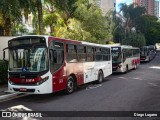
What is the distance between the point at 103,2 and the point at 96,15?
5058 cm

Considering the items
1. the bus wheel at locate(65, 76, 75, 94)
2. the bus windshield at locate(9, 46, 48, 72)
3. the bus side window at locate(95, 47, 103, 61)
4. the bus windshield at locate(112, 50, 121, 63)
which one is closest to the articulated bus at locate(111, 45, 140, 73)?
the bus windshield at locate(112, 50, 121, 63)

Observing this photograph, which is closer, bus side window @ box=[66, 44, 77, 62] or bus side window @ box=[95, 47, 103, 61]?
bus side window @ box=[66, 44, 77, 62]

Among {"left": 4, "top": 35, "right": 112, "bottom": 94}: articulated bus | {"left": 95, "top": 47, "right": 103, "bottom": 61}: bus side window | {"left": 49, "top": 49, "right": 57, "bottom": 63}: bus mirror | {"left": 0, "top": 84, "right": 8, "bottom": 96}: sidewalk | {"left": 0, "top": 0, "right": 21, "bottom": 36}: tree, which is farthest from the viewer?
{"left": 95, "top": 47, "right": 103, "bottom": 61}: bus side window

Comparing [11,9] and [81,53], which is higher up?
[11,9]

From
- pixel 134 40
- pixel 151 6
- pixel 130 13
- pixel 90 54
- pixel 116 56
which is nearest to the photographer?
pixel 90 54

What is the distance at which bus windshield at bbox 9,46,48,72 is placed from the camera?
475 inches

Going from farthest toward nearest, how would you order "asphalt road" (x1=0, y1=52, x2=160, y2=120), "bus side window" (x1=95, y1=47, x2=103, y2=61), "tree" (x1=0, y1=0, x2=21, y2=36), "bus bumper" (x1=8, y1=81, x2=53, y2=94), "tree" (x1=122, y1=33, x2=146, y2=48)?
"tree" (x1=122, y1=33, x2=146, y2=48)
"bus side window" (x1=95, y1=47, x2=103, y2=61)
"tree" (x1=0, y1=0, x2=21, y2=36)
"bus bumper" (x1=8, y1=81, x2=53, y2=94)
"asphalt road" (x1=0, y1=52, x2=160, y2=120)

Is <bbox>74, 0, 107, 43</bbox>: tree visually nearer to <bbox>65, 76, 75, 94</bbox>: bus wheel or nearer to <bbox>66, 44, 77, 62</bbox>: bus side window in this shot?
<bbox>66, 44, 77, 62</bbox>: bus side window

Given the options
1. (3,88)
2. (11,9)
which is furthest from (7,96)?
(11,9)

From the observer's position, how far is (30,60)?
39.8 ft

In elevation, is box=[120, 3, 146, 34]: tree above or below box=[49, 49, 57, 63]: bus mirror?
above

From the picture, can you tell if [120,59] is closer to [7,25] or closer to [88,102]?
[7,25]

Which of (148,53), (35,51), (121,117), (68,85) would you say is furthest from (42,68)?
(148,53)

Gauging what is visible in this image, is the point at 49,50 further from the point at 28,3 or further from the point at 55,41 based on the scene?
the point at 28,3
